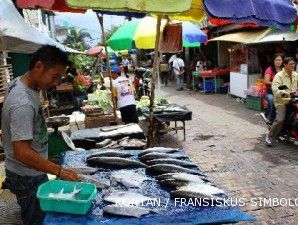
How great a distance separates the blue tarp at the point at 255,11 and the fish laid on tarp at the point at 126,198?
82.4 inches

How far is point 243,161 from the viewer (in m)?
7.82

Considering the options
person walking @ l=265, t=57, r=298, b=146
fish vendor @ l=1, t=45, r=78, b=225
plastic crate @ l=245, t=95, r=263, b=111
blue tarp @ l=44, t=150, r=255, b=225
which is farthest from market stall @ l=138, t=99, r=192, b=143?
fish vendor @ l=1, t=45, r=78, b=225

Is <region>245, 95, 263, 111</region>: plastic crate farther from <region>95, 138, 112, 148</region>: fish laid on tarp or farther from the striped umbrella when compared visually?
<region>95, 138, 112, 148</region>: fish laid on tarp

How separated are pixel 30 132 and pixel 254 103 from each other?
1189cm

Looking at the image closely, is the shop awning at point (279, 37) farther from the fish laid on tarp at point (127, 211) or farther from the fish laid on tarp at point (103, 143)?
the fish laid on tarp at point (127, 211)

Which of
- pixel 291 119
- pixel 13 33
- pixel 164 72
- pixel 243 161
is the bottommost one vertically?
pixel 243 161

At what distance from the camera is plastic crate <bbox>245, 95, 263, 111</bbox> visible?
13.5m

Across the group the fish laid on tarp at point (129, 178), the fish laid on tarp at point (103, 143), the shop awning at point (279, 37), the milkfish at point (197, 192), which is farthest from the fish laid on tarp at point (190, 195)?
the shop awning at point (279, 37)

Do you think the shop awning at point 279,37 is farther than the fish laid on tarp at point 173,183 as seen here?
Yes

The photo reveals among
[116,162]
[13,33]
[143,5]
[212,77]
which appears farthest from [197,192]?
[212,77]

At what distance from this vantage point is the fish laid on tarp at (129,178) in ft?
13.0

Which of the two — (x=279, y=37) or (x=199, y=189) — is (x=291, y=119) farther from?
(x=199, y=189)

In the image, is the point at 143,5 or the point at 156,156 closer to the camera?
the point at 143,5

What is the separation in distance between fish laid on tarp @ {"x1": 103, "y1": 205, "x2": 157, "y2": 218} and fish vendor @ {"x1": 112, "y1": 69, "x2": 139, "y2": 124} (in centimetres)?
589
